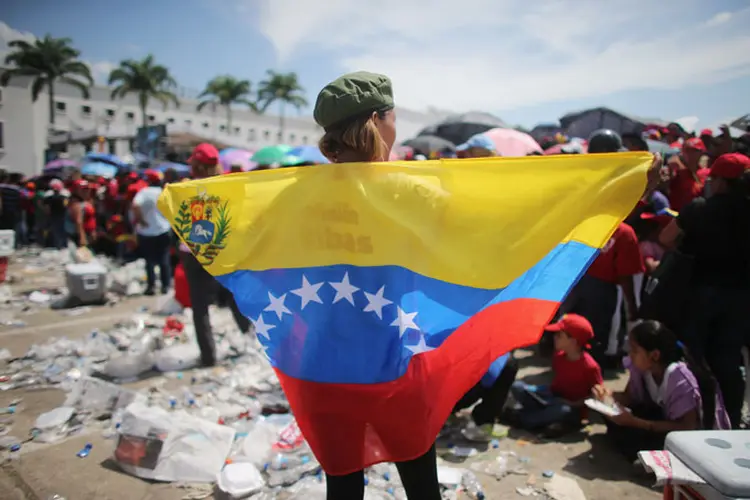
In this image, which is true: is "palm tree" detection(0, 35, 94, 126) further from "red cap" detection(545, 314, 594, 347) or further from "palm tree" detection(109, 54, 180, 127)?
"red cap" detection(545, 314, 594, 347)

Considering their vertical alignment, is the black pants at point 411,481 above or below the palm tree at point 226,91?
below

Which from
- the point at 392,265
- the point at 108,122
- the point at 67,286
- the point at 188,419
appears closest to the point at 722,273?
the point at 392,265

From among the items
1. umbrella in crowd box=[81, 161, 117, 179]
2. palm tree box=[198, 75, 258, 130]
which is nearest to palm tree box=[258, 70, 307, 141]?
palm tree box=[198, 75, 258, 130]

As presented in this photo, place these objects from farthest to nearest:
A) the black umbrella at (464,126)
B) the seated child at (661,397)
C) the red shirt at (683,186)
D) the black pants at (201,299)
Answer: the black umbrella at (464,126) < the red shirt at (683,186) < the black pants at (201,299) < the seated child at (661,397)

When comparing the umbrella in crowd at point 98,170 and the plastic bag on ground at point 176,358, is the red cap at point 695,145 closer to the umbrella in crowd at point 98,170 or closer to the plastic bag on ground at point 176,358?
the plastic bag on ground at point 176,358

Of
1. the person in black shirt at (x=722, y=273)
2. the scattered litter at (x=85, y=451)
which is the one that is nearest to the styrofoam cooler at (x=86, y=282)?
the scattered litter at (x=85, y=451)

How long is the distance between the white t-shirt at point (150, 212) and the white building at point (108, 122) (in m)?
18.2

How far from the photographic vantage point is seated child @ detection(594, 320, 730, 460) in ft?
9.77

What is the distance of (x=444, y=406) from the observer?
1.75 metres

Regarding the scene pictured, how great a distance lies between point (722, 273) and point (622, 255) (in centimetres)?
100

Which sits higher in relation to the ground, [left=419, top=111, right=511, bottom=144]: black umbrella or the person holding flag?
[left=419, top=111, right=511, bottom=144]: black umbrella

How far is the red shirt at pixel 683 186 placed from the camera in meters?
5.00

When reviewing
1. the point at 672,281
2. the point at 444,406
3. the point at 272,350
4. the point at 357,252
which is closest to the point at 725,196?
the point at 672,281

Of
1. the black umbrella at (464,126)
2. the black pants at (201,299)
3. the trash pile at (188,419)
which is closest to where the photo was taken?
the trash pile at (188,419)
